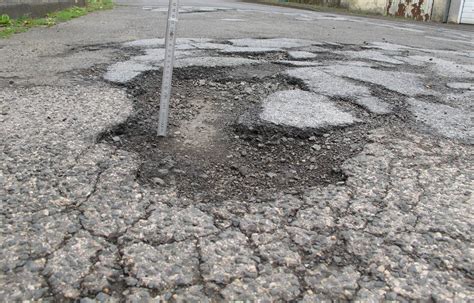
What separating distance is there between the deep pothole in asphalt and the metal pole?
0.09 m

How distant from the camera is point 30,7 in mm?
5582

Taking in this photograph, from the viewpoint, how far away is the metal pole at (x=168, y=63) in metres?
1.83

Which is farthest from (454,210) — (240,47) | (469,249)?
(240,47)

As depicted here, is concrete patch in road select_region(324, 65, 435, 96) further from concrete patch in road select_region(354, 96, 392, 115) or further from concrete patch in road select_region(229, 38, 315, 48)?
concrete patch in road select_region(229, 38, 315, 48)

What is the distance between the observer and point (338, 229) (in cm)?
134

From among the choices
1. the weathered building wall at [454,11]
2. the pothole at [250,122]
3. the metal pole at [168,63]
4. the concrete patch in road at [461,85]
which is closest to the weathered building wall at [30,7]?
the pothole at [250,122]

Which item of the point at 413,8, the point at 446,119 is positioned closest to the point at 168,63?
the point at 446,119

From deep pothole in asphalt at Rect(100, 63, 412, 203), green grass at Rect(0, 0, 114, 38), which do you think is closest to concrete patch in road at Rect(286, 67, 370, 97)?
deep pothole in asphalt at Rect(100, 63, 412, 203)

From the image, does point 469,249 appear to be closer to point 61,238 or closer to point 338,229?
point 338,229

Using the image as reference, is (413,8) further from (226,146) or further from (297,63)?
(226,146)

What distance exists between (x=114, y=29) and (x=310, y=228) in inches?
181

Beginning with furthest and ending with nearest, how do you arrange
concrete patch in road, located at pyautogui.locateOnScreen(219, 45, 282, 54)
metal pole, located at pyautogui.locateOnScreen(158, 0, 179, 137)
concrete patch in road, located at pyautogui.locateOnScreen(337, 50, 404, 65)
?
concrete patch in road, located at pyautogui.locateOnScreen(337, 50, 404, 65) < concrete patch in road, located at pyautogui.locateOnScreen(219, 45, 282, 54) < metal pole, located at pyautogui.locateOnScreen(158, 0, 179, 137)

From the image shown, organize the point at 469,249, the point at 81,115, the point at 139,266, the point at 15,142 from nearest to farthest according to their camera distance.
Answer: the point at 139,266, the point at 469,249, the point at 15,142, the point at 81,115

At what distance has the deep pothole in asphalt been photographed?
1627 millimetres
